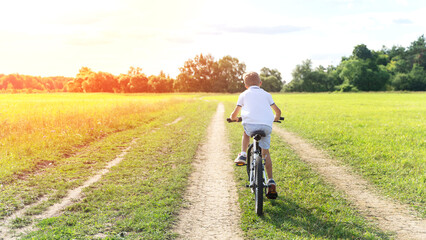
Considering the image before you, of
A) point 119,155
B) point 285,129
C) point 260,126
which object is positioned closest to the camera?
point 260,126

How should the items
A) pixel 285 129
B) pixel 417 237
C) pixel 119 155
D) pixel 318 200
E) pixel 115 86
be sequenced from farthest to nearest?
pixel 115 86 < pixel 285 129 < pixel 119 155 < pixel 318 200 < pixel 417 237

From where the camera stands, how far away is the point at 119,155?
10297 millimetres

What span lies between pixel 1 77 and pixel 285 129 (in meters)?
68.5

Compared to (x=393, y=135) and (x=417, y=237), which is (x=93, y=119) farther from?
(x=417, y=237)

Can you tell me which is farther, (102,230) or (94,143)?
(94,143)

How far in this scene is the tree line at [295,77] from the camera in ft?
307

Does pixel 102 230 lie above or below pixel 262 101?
below

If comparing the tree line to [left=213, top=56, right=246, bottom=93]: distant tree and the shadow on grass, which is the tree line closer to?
[left=213, top=56, right=246, bottom=93]: distant tree

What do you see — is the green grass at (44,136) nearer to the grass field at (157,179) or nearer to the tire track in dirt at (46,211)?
the grass field at (157,179)

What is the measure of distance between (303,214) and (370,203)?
1638mm

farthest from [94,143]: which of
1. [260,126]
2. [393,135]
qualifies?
[393,135]

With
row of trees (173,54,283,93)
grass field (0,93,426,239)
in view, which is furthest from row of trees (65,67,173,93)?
grass field (0,93,426,239)

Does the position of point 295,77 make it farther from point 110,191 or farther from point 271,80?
point 110,191

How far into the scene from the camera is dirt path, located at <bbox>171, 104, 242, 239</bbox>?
4727 millimetres
